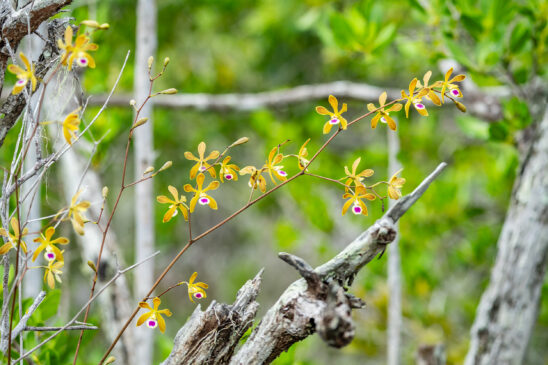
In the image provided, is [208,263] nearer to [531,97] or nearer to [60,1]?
[531,97]

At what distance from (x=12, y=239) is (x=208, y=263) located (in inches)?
135

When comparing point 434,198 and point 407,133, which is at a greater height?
point 407,133

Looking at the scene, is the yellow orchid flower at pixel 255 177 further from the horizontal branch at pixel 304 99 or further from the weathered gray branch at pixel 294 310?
the horizontal branch at pixel 304 99

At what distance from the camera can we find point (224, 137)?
302 centimetres

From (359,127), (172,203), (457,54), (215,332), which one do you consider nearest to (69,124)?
(172,203)

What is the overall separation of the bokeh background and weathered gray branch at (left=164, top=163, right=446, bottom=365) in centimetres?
42

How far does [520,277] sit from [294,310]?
865 mm

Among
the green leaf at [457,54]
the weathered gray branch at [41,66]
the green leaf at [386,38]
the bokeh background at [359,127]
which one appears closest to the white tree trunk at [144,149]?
the bokeh background at [359,127]

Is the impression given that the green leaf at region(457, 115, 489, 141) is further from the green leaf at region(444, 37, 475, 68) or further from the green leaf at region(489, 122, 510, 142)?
the green leaf at region(444, 37, 475, 68)

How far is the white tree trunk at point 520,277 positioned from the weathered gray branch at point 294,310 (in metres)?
0.72

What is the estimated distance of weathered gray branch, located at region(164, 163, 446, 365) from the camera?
26.3 inches

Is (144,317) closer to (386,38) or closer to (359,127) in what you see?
(386,38)

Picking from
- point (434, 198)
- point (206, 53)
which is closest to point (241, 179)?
point (206, 53)

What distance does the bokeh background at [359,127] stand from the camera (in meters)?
1.49
